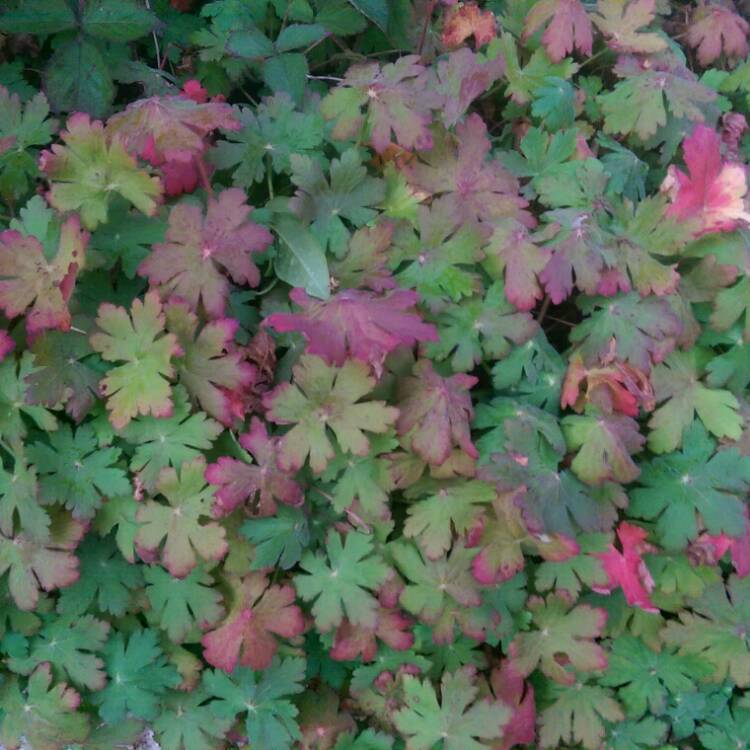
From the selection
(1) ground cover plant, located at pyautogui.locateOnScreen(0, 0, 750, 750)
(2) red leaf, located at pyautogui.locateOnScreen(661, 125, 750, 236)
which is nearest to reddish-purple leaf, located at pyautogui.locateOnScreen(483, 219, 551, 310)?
(1) ground cover plant, located at pyautogui.locateOnScreen(0, 0, 750, 750)

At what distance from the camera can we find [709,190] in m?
1.72

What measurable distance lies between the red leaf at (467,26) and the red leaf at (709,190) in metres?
0.61

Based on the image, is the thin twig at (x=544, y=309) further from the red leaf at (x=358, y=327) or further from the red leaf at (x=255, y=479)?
the red leaf at (x=255, y=479)

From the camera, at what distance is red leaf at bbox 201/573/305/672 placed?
1582 millimetres

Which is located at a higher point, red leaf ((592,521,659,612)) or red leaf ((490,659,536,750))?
red leaf ((592,521,659,612))

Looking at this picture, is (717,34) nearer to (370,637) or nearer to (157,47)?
(157,47)

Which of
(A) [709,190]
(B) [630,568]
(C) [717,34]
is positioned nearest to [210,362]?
(B) [630,568]

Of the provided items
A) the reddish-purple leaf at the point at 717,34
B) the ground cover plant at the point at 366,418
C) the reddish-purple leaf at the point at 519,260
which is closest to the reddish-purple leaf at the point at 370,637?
the ground cover plant at the point at 366,418

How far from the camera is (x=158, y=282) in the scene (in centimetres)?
154

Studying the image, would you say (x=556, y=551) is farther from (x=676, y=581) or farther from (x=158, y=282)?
(x=158, y=282)

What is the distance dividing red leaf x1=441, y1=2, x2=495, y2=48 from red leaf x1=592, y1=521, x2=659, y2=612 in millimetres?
1217

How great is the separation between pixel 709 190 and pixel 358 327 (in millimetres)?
825

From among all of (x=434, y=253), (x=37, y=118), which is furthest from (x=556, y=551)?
(x=37, y=118)

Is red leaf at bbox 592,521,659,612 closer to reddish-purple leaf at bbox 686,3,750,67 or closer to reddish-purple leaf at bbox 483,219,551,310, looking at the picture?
reddish-purple leaf at bbox 483,219,551,310
